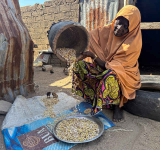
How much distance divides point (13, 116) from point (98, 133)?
1.33 m

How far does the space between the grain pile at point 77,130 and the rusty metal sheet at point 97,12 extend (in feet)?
11.5

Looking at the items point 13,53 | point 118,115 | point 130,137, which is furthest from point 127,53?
point 13,53

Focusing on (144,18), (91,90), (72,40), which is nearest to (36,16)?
(144,18)

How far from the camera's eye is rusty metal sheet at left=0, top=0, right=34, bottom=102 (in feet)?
8.54

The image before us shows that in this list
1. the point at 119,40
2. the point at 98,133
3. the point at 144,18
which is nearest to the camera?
the point at 98,133

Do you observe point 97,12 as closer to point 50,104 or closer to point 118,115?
point 50,104

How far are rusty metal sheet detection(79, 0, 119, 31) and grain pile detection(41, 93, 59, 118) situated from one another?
9.52 feet

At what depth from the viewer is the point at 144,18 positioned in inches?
309

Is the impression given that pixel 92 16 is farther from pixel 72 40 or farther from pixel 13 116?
pixel 13 116

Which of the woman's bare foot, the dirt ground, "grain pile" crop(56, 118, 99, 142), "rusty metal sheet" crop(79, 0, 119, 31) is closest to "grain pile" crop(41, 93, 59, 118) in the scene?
"grain pile" crop(56, 118, 99, 142)

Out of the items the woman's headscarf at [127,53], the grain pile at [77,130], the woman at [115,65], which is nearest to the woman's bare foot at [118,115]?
the woman at [115,65]

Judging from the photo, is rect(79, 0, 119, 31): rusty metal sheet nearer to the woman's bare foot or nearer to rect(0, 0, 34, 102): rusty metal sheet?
rect(0, 0, 34, 102): rusty metal sheet

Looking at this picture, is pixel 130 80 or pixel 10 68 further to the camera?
pixel 10 68

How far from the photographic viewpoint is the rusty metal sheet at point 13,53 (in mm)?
2604
